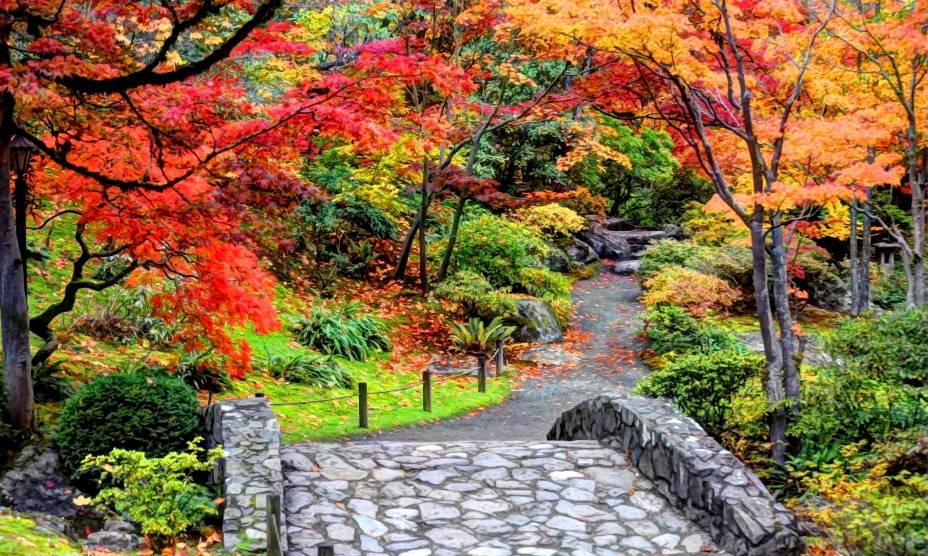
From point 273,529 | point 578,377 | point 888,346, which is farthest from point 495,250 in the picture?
point 273,529

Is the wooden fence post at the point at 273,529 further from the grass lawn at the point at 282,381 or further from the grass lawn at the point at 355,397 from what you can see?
the grass lawn at the point at 355,397

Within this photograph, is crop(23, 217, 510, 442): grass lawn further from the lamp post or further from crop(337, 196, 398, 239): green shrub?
crop(337, 196, 398, 239): green shrub

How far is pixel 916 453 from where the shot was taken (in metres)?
5.93

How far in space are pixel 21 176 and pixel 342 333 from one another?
7.78 meters

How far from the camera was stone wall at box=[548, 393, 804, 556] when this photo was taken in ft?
18.6

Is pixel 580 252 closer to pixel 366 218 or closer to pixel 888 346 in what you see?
pixel 366 218

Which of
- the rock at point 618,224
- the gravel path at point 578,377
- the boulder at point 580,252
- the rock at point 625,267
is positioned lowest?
the gravel path at point 578,377

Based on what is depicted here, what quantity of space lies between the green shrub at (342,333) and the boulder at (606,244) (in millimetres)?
12019

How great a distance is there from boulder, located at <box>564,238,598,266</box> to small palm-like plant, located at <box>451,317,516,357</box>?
7858mm

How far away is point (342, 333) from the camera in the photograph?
15.2m

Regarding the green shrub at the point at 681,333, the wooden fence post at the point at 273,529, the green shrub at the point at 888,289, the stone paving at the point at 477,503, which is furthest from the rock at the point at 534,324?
the wooden fence post at the point at 273,529

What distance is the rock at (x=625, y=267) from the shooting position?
994 inches

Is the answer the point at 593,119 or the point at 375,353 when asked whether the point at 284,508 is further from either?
the point at 593,119

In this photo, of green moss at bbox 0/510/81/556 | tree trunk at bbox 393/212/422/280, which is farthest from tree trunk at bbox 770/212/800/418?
tree trunk at bbox 393/212/422/280
